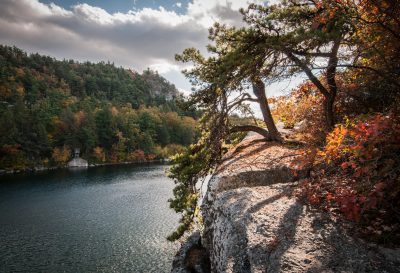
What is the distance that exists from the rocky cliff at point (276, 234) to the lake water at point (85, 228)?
14.6 metres

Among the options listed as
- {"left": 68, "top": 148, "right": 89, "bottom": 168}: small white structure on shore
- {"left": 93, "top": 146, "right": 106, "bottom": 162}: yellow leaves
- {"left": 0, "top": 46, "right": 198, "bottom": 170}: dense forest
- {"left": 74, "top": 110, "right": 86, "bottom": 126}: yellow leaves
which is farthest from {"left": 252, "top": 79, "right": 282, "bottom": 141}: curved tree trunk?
{"left": 74, "top": 110, "right": 86, "bottom": 126}: yellow leaves

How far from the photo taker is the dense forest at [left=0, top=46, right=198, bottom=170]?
7325 centimetres

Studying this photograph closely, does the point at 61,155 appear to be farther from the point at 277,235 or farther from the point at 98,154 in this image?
the point at 277,235

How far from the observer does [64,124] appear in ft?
287

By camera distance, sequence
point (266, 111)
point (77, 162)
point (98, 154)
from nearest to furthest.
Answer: point (266, 111) → point (77, 162) → point (98, 154)

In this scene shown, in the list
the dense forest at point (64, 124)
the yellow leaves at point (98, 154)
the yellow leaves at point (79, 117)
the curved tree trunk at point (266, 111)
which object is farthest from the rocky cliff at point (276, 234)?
the yellow leaves at point (79, 117)

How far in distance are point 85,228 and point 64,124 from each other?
66.7 meters

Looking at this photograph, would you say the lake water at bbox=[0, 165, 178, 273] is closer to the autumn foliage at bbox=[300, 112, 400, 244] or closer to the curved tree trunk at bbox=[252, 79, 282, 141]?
the curved tree trunk at bbox=[252, 79, 282, 141]

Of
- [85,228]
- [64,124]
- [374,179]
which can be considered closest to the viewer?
[374,179]

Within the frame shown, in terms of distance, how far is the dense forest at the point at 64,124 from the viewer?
73250 mm

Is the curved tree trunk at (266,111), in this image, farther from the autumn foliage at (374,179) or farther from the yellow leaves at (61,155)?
the yellow leaves at (61,155)

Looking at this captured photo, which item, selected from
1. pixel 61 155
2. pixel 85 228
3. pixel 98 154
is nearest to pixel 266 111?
pixel 85 228

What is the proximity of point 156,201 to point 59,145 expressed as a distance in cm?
5797

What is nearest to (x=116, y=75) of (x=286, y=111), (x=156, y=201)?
(x=156, y=201)
